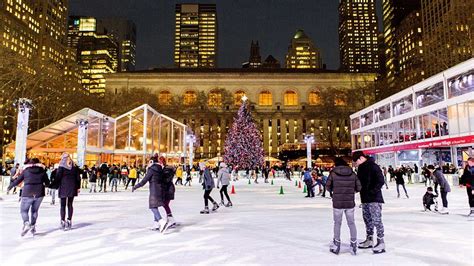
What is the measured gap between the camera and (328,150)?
234ft

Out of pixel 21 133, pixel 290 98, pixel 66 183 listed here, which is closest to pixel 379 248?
pixel 66 183

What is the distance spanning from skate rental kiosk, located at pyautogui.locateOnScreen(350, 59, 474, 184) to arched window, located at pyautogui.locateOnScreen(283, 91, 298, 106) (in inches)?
1815

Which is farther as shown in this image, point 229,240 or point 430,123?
point 430,123

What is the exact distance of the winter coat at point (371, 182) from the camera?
6.15 metres

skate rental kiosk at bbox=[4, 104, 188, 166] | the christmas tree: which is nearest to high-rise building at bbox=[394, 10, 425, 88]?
the christmas tree

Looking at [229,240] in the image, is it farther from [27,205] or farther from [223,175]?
[223,175]

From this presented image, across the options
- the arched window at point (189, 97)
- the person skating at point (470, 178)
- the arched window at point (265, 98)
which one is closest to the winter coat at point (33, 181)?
the person skating at point (470, 178)

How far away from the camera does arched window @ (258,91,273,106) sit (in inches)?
3595

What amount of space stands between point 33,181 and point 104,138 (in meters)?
26.8

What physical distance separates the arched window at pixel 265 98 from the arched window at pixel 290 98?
3.73 meters

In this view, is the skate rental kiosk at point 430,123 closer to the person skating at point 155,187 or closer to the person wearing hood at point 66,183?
the person skating at point 155,187

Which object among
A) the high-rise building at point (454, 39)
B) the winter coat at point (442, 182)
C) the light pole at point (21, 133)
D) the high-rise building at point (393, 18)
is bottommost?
the winter coat at point (442, 182)

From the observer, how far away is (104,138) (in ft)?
108

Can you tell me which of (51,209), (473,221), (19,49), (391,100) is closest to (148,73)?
(19,49)
